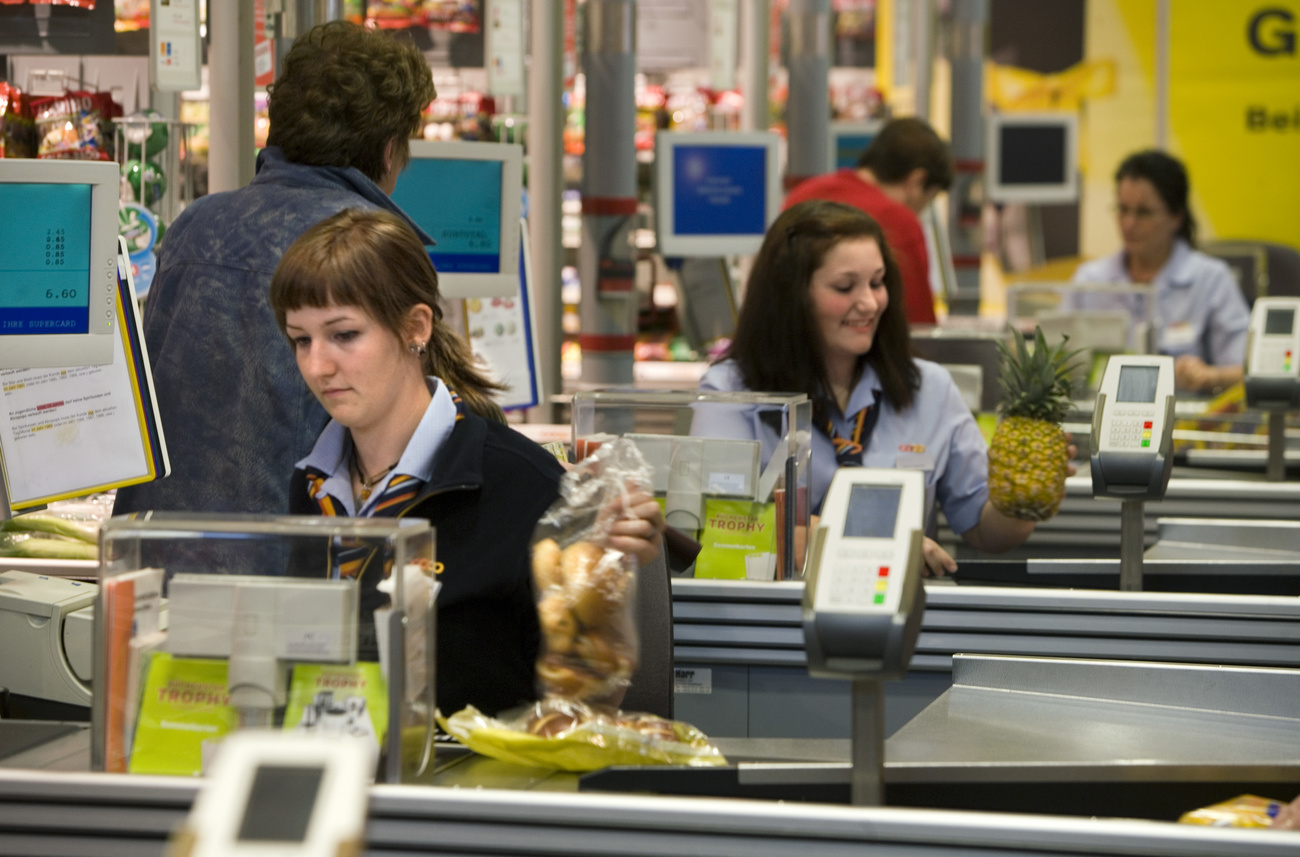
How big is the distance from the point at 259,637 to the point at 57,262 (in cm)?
102

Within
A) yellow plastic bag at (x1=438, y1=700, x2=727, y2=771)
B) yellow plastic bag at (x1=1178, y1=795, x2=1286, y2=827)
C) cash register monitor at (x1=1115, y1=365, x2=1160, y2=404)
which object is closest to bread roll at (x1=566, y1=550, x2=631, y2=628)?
yellow plastic bag at (x1=438, y1=700, x2=727, y2=771)

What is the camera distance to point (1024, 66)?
13.1 meters

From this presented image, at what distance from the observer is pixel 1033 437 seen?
3.13 m

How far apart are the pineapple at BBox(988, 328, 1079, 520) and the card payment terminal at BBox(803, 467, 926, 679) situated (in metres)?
1.50

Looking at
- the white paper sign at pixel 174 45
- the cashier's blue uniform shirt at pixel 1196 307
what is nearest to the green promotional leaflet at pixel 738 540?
the white paper sign at pixel 174 45

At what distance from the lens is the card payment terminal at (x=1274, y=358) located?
4.23 m

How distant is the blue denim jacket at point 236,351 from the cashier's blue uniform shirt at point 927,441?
3.66 ft

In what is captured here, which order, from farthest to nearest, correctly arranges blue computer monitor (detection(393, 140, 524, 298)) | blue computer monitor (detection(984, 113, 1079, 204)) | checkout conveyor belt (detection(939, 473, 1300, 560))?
blue computer monitor (detection(984, 113, 1079, 204)), blue computer monitor (detection(393, 140, 524, 298)), checkout conveyor belt (detection(939, 473, 1300, 560))

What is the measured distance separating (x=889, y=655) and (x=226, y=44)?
115 inches

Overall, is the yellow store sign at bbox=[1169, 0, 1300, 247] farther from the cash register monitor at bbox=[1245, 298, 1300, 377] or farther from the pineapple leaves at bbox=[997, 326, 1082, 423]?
the pineapple leaves at bbox=[997, 326, 1082, 423]

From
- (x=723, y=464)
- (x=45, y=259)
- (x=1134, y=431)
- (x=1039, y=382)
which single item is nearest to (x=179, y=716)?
(x=45, y=259)

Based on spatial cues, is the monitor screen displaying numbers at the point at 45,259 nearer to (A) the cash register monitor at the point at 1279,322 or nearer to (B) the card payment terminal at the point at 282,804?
(B) the card payment terminal at the point at 282,804

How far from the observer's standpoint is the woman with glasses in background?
21.4ft

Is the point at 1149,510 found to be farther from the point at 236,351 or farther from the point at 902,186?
the point at 236,351
